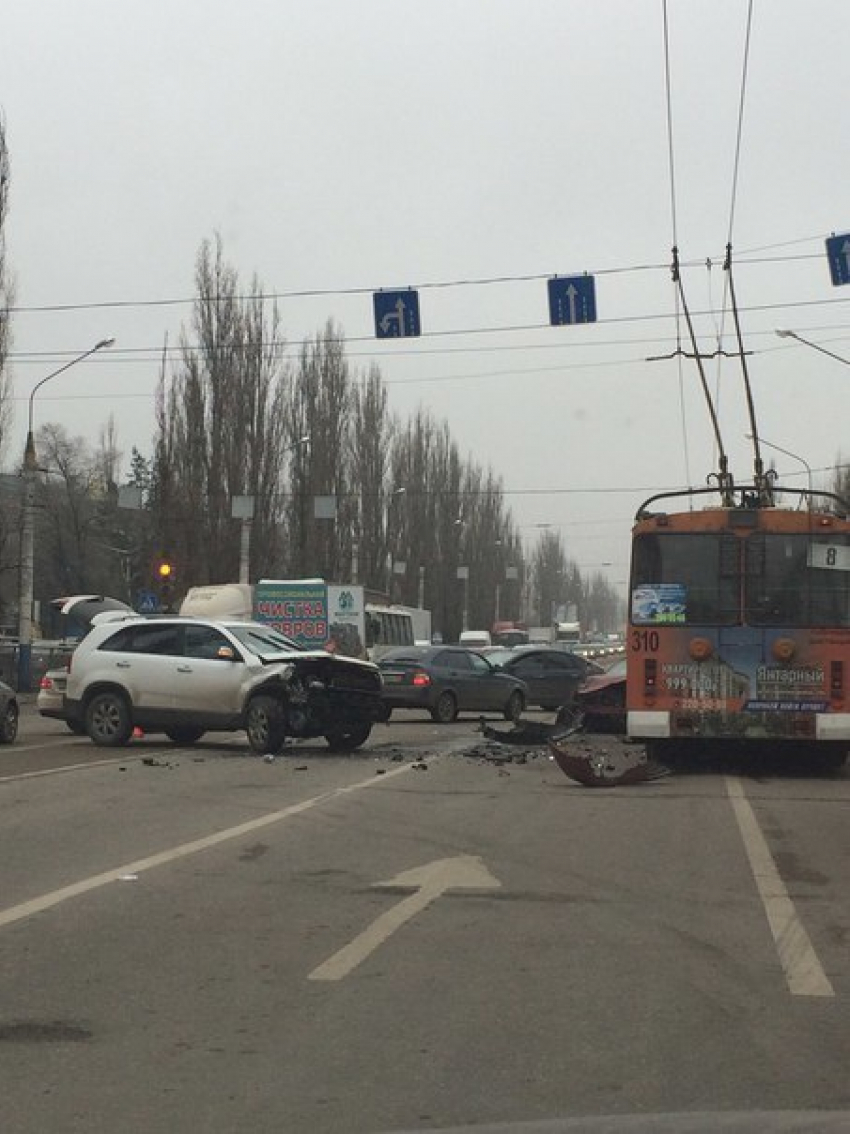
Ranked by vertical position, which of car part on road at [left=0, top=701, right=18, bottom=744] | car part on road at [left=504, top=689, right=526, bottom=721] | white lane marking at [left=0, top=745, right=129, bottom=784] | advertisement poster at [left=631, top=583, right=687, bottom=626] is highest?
advertisement poster at [left=631, top=583, right=687, bottom=626]

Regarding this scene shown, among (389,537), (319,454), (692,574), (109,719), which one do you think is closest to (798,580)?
(692,574)

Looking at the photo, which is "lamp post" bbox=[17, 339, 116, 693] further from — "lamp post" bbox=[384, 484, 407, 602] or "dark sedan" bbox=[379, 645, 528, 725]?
"lamp post" bbox=[384, 484, 407, 602]

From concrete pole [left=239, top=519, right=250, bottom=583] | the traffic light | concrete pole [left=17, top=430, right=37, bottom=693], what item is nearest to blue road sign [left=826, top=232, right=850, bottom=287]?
the traffic light

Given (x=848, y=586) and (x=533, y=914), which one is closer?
(x=533, y=914)

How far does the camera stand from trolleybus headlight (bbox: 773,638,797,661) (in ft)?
50.4

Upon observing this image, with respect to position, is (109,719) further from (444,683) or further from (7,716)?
(444,683)

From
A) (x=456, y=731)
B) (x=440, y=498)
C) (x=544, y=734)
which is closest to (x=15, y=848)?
(x=544, y=734)

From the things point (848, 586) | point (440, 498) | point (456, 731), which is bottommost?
point (456, 731)

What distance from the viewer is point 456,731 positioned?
2408 cm

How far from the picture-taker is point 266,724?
57.6 ft

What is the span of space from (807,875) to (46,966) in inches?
198

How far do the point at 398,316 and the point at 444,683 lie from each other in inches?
287

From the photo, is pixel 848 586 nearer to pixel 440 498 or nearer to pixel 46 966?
pixel 46 966

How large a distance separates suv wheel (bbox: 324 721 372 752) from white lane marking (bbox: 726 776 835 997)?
313 inches
